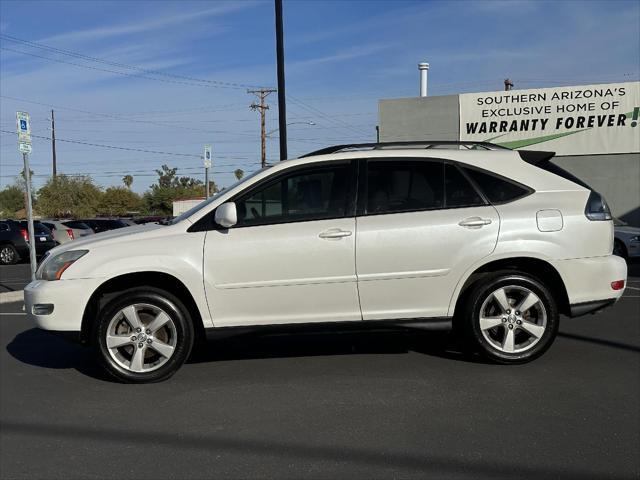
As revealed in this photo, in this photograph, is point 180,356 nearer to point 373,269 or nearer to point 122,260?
point 122,260

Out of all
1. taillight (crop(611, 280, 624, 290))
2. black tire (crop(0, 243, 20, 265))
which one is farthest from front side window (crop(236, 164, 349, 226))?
black tire (crop(0, 243, 20, 265))

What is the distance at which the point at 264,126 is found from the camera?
4306 centimetres

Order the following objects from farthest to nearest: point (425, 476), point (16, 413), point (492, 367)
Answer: point (492, 367)
point (16, 413)
point (425, 476)

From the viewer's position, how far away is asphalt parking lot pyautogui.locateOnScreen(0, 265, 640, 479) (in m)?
3.38

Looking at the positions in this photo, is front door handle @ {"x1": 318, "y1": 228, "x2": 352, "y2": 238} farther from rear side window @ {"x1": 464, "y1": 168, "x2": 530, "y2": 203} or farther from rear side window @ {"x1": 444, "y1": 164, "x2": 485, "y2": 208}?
rear side window @ {"x1": 464, "y1": 168, "x2": 530, "y2": 203}

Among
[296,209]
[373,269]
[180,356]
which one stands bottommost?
[180,356]

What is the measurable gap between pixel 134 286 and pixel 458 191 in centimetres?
291

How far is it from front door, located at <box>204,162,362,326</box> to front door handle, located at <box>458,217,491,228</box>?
0.95m

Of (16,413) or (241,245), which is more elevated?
(241,245)

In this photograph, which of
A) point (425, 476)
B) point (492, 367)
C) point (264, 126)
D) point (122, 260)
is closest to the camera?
point (425, 476)

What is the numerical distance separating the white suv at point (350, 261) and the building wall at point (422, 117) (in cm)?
1725

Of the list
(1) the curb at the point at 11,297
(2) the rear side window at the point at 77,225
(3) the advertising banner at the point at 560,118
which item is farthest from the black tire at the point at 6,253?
(3) the advertising banner at the point at 560,118

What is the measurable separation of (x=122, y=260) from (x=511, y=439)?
3208mm

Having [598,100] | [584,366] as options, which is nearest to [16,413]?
[584,366]
